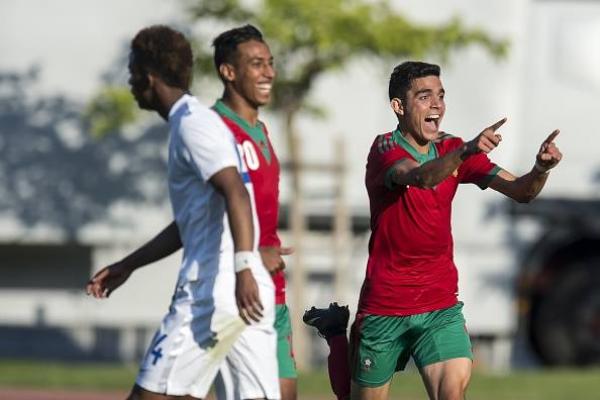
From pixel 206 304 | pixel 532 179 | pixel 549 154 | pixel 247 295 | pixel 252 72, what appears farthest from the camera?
pixel 532 179

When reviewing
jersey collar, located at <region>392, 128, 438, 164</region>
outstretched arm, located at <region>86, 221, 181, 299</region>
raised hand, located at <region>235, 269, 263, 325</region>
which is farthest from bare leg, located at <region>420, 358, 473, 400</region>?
raised hand, located at <region>235, 269, 263, 325</region>

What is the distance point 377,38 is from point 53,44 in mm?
4197

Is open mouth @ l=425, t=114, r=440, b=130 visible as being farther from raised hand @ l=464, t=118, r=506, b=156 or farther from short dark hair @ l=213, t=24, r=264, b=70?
→ short dark hair @ l=213, t=24, r=264, b=70

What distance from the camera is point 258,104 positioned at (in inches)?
301

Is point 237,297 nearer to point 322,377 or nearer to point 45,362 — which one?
point 322,377

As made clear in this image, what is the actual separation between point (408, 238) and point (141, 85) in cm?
164

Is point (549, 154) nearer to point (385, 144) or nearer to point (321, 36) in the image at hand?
point (385, 144)

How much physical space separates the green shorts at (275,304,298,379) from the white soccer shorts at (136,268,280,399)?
1.65 feet

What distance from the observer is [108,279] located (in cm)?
796

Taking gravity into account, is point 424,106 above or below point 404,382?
above

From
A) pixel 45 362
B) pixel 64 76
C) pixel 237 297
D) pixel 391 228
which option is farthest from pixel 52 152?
pixel 237 297

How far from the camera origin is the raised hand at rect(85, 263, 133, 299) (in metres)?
7.94

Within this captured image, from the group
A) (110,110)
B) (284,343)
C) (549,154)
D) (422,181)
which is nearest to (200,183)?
(284,343)

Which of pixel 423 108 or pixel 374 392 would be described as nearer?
pixel 423 108
